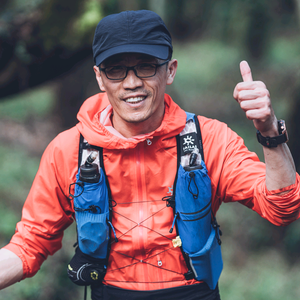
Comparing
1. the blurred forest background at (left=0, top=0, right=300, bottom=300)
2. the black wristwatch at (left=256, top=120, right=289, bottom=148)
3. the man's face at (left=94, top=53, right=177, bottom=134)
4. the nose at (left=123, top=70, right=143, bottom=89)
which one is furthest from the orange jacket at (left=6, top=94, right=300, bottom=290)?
the blurred forest background at (left=0, top=0, right=300, bottom=300)

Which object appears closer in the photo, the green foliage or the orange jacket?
the orange jacket

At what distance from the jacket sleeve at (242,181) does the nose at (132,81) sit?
0.48 m

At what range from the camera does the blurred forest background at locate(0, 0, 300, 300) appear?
3.16 m

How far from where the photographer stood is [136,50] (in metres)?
1.58

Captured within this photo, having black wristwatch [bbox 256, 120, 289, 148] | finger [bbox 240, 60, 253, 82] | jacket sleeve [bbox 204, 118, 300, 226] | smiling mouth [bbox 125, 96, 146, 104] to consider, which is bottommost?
jacket sleeve [bbox 204, 118, 300, 226]

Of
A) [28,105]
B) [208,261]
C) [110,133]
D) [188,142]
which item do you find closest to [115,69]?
[110,133]

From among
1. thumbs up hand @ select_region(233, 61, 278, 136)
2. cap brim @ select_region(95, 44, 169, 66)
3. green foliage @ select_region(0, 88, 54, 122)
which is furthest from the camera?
green foliage @ select_region(0, 88, 54, 122)

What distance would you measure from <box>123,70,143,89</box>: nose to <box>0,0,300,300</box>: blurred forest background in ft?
6.05

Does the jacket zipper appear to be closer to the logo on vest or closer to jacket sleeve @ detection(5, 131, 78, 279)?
the logo on vest

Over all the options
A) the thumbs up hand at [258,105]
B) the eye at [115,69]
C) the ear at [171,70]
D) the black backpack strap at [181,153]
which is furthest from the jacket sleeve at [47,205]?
the thumbs up hand at [258,105]

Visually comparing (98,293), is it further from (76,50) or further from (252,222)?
(76,50)

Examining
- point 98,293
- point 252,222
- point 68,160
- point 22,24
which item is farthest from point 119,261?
point 22,24

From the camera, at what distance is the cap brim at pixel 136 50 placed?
1.58 m

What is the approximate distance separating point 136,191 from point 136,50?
77cm
